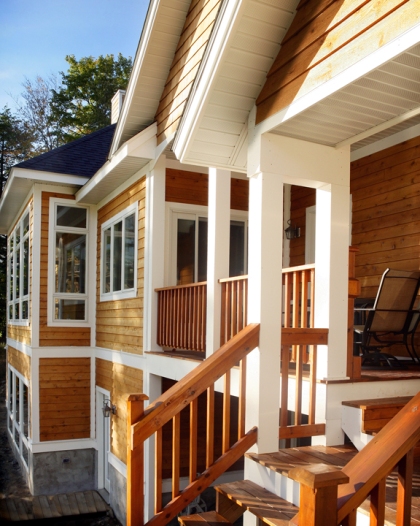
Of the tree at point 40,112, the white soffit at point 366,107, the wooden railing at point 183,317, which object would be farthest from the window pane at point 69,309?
the tree at point 40,112

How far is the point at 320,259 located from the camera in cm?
406

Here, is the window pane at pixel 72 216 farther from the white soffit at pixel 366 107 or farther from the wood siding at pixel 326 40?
the white soffit at pixel 366 107

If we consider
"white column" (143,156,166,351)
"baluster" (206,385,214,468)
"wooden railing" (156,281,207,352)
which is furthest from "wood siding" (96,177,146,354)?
"baluster" (206,385,214,468)

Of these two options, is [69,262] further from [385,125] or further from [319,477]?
[319,477]

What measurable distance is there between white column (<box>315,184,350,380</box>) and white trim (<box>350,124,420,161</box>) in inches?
96.8

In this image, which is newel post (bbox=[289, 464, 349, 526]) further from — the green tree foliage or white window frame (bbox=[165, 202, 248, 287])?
the green tree foliage

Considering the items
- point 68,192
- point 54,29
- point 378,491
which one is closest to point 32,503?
point 68,192

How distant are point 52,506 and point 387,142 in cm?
755

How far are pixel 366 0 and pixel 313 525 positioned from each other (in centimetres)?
261

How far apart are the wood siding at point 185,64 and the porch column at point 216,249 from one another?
49.2 inches

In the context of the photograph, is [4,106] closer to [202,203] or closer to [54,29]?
[54,29]

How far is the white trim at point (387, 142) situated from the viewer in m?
6.03

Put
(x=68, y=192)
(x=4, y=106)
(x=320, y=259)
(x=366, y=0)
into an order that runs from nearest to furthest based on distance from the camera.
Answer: (x=366, y=0) < (x=320, y=259) < (x=68, y=192) < (x=4, y=106)

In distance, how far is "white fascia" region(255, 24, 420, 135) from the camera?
2639 millimetres
